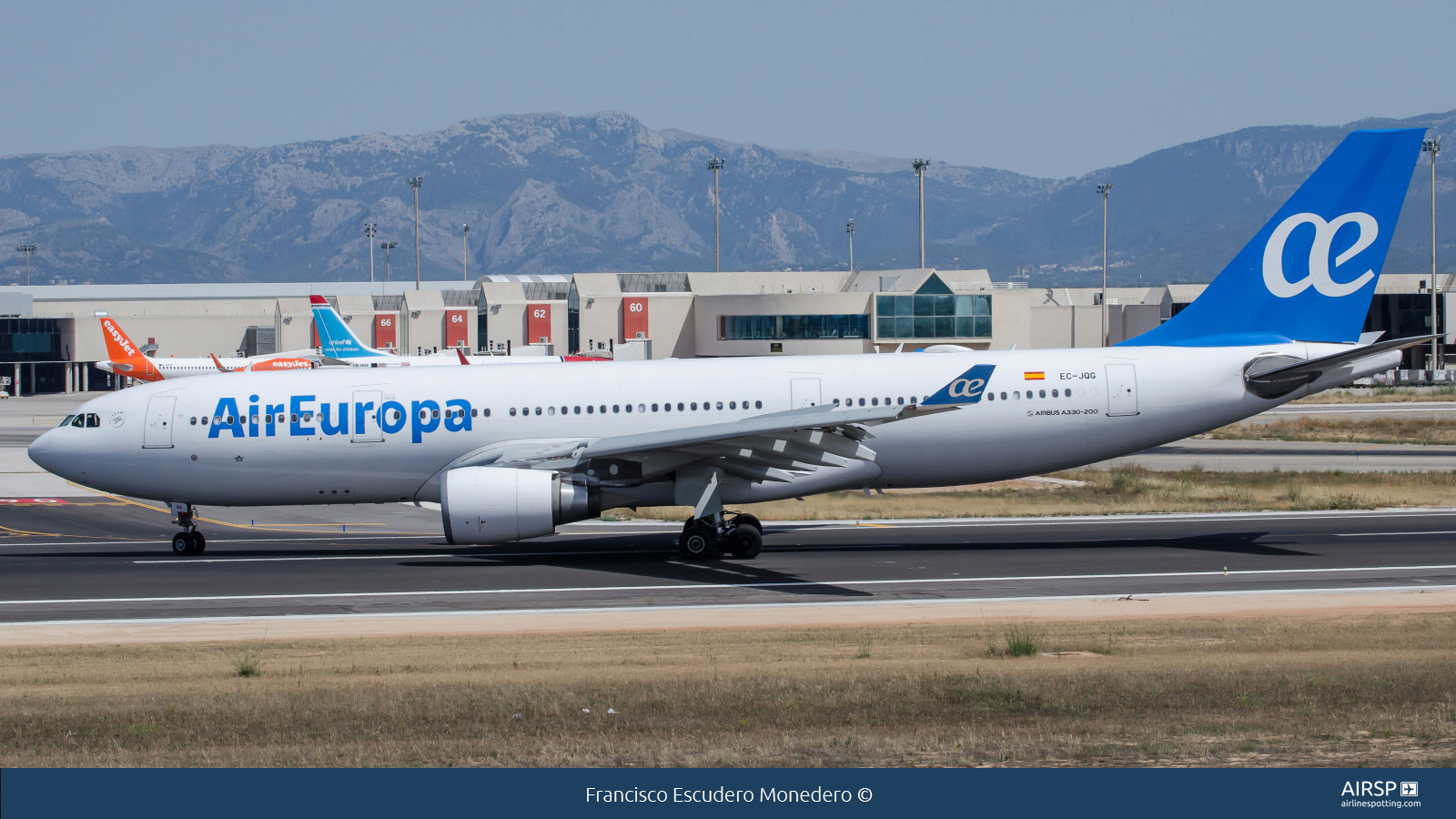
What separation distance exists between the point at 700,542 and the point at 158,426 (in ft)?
37.5

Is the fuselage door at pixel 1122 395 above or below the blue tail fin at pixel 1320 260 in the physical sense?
below

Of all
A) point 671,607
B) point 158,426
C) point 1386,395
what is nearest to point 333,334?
point 158,426

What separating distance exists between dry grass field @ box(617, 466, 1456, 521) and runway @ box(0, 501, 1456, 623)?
4.83ft

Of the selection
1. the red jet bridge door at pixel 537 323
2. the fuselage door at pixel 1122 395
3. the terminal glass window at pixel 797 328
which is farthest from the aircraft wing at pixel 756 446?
the red jet bridge door at pixel 537 323

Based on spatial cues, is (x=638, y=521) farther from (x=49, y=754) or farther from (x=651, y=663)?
(x=49, y=754)

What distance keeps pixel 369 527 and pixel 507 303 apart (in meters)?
86.5

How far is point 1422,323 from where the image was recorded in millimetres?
117000

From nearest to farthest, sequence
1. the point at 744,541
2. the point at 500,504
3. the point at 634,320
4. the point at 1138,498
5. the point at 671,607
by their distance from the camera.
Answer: the point at 671,607
the point at 500,504
the point at 744,541
the point at 1138,498
the point at 634,320

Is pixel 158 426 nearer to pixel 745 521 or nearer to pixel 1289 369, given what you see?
pixel 745 521

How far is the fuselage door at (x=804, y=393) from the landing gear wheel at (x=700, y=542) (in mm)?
3245

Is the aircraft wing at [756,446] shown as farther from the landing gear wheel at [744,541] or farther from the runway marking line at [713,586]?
the runway marking line at [713,586]

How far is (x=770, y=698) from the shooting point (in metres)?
12.6

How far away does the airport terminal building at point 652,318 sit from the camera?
298ft

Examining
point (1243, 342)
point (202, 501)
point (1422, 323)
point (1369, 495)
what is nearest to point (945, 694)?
point (1243, 342)
